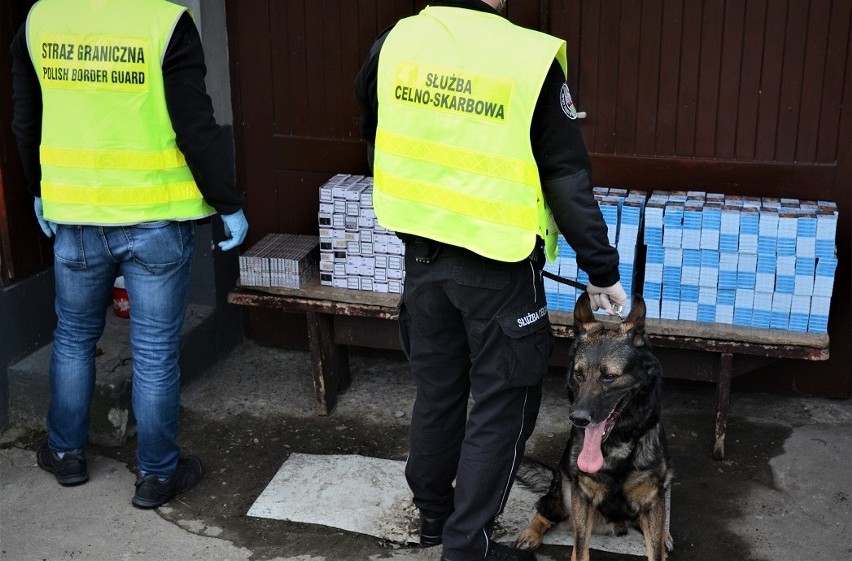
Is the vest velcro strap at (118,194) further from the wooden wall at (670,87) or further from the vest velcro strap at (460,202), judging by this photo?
the wooden wall at (670,87)

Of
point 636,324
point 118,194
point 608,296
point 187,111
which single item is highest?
point 187,111

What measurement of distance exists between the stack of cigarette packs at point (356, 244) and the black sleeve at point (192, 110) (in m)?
1.13

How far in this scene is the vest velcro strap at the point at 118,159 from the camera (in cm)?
435

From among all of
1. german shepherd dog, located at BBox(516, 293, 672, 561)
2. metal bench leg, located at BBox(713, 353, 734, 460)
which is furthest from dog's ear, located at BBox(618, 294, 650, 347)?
metal bench leg, located at BBox(713, 353, 734, 460)

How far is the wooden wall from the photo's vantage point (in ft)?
17.1

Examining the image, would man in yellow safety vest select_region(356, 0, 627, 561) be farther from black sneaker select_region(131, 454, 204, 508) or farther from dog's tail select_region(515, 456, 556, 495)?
black sneaker select_region(131, 454, 204, 508)

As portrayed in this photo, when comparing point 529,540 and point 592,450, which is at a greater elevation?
point 592,450

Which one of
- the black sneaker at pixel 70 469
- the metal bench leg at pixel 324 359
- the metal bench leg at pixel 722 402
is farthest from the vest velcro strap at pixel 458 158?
the black sneaker at pixel 70 469

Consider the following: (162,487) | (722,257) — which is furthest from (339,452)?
(722,257)

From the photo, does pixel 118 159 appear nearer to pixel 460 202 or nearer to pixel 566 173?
pixel 460 202

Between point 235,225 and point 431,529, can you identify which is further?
point 235,225

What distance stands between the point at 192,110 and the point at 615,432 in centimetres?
211

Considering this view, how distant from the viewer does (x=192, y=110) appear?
14.0 ft

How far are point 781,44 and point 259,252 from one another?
9.38 ft
